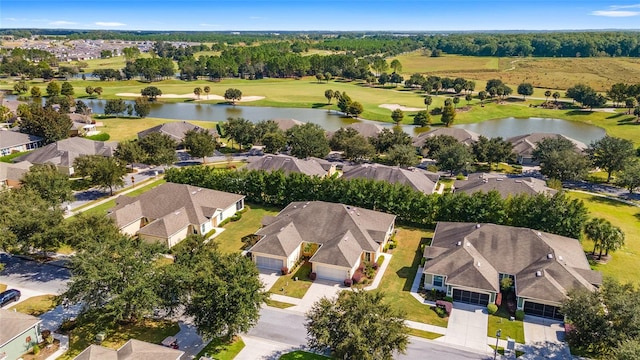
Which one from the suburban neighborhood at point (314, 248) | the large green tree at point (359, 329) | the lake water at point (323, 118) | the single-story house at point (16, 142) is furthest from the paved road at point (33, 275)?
the lake water at point (323, 118)

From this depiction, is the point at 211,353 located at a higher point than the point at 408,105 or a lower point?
lower

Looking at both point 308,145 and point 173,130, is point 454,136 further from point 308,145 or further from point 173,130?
point 173,130

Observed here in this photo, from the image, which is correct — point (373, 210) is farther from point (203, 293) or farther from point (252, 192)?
point (203, 293)

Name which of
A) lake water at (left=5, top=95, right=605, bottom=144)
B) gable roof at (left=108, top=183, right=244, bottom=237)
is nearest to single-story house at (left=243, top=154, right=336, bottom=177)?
gable roof at (left=108, top=183, right=244, bottom=237)

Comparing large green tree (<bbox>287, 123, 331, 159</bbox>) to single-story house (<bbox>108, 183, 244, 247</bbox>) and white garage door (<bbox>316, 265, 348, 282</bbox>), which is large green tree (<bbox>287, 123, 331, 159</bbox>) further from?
white garage door (<bbox>316, 265, 348, 282</bbox>)

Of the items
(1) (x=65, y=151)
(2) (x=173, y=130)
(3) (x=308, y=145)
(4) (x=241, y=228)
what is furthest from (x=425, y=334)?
(2) (x=173, y=130)

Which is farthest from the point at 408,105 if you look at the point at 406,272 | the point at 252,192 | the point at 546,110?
the point at 406,272

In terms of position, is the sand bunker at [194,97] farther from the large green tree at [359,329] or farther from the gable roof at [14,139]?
the large green tree at [359,329]
